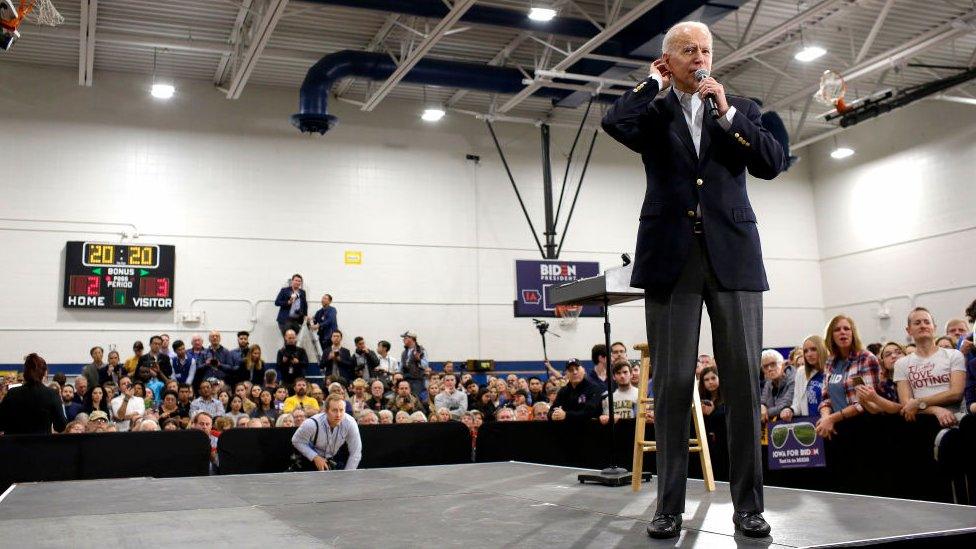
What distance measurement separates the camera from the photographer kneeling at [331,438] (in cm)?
639

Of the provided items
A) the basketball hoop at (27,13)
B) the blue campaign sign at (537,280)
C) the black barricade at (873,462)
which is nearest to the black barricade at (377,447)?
the black barricade at (873,462)

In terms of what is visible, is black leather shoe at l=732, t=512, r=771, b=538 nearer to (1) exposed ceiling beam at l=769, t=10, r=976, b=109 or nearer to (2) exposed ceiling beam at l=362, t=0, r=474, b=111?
(2) exposed ceiling beam at l=362, t=0, r=474, b=111

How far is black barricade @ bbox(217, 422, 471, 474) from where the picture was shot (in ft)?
21.0

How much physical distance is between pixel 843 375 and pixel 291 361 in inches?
314

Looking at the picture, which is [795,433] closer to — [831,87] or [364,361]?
[831,87]

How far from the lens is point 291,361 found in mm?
11453

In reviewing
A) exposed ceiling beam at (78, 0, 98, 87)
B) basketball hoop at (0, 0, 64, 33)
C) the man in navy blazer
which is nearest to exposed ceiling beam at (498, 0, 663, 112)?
the man in navy blazer

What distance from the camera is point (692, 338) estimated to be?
7.59 ft

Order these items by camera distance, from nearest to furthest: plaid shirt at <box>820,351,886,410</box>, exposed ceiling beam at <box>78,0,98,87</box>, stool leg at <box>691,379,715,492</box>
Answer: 1. stool leg at <box>691,379,715,492</box>
2. plaid shirt at <box>820,351,886,410</box>
3. exposed ceiling beam at <box>78,0,98,87</box>

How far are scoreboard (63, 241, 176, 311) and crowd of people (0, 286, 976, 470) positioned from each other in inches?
28.2

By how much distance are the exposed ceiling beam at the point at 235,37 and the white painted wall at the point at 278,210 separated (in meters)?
0.46

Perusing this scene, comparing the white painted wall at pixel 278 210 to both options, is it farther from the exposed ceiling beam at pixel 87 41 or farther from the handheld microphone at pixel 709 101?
the handheld microphone at pixel 709 101

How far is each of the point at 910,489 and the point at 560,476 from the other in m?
2.12

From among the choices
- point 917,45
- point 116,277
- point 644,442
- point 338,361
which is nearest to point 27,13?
point 116,277
